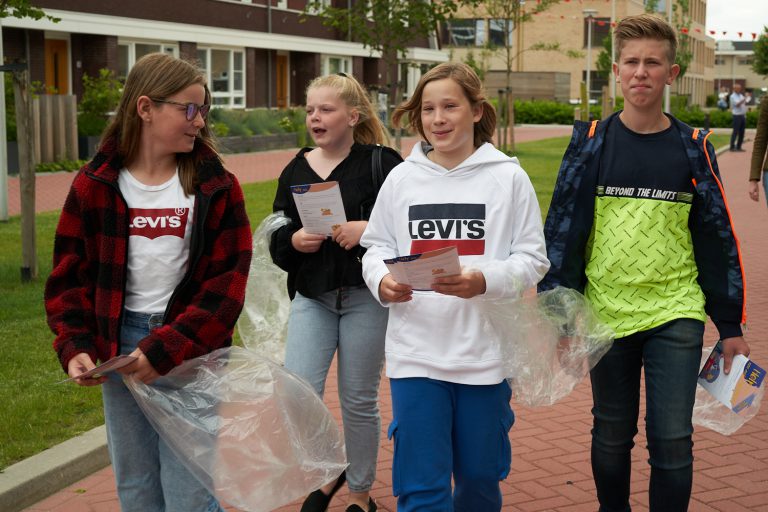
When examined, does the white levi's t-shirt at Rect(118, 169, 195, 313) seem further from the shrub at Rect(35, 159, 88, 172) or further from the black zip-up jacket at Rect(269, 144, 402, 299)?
the shrub at Rect(35, 159, 88, 172)

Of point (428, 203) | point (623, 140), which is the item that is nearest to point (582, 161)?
point (623, 140)

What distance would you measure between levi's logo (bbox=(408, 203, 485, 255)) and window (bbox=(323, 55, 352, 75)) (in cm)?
4189

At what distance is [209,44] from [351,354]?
33.5 meters

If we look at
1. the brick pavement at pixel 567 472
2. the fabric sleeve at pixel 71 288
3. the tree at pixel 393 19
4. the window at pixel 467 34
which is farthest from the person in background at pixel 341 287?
the window at pixel 467 34

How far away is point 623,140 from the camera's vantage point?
151 inches

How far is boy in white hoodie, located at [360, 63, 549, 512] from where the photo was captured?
11.7 ft

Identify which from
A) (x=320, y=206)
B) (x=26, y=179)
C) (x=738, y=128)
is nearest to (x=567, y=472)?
(x=320, y=206)

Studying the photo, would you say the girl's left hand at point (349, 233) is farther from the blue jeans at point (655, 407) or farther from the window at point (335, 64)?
the window at point (335, 64)

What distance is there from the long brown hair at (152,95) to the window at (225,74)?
113 feet

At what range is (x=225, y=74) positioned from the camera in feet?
126

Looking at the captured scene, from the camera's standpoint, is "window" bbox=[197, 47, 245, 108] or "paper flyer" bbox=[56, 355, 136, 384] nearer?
"paper flyer" bbox=[56, 355, 136, 384]

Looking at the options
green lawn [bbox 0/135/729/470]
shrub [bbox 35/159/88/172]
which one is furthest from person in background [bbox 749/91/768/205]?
shrub [bbox 35/159/88/172]

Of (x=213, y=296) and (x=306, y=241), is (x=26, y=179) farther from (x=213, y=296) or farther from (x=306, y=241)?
(x=213, y=296)

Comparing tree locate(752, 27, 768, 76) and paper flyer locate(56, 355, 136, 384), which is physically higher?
tree locate(752, 27, 768, 76)
